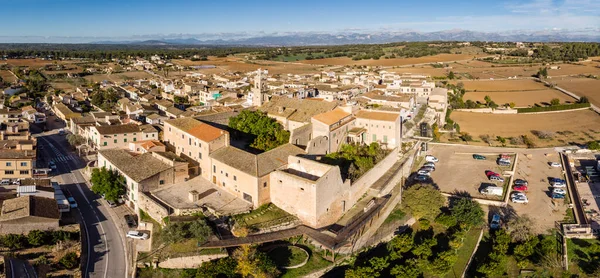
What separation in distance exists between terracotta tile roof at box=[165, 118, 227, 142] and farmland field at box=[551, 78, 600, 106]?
60252 mm

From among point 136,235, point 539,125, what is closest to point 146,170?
point 136,235

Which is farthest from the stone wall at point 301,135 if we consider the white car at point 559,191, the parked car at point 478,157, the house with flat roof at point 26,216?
the white car at point 559,191

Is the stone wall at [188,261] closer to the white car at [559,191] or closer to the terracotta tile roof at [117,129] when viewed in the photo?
the terracotta tile roof at [117,129]

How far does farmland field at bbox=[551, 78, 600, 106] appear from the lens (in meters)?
69.6

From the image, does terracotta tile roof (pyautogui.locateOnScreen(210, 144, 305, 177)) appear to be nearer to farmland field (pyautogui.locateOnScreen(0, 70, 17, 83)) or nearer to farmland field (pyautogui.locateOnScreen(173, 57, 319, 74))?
farmland field (pyautogui.locateOnScreen(0, 70, 17, 83))

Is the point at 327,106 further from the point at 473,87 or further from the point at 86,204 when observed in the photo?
the point at 473,87

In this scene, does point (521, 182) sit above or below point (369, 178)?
below

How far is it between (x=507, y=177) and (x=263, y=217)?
19893 mm

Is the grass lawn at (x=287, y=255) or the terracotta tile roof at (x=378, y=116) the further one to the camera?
Answer: the terracotta tile roof at (x=378, y=116)

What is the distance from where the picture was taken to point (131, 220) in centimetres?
2566

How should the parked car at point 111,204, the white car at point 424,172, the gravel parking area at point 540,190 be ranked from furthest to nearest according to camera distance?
1. the white car at point 424,172
2. the parked car at point 111,204
3. the gravel parking area at point 540,190

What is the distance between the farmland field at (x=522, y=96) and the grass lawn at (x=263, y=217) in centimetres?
5169

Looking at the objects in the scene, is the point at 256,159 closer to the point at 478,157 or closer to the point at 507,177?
the point at 507,177

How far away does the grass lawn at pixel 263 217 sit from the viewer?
73.4 feet
